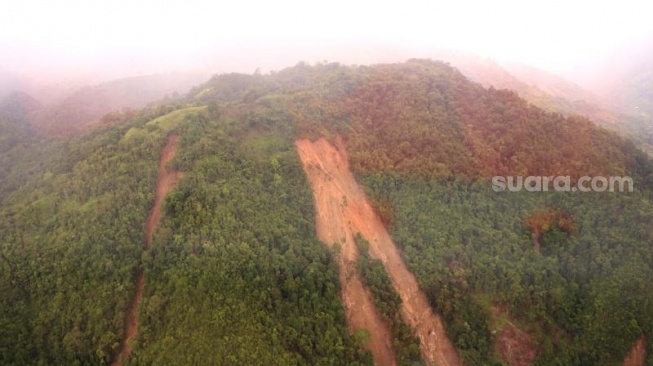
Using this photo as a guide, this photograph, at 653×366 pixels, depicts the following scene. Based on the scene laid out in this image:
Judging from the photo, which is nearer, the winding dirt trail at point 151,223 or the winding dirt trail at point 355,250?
the winding dirt trail at point 151,223

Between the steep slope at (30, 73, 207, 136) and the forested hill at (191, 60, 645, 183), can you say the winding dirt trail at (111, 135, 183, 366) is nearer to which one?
the forested hill at (191, 60, 645, 183)

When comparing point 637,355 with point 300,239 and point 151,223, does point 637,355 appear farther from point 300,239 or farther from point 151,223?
point 151,223

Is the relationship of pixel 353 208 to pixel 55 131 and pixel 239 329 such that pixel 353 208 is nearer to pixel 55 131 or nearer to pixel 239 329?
pixel 239 329

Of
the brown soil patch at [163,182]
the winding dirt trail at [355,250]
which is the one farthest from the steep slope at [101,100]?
the winding dirt trail at [355,250]

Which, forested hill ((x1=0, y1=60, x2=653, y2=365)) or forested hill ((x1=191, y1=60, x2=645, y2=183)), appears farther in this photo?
forested hill ((x1=191, y1=60, x2=645, y2=183))

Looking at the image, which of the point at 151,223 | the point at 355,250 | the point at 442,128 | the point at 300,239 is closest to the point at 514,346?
the point at 355,250

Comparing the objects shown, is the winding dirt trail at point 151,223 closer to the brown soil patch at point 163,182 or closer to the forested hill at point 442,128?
the brown soil patch at point 163,182

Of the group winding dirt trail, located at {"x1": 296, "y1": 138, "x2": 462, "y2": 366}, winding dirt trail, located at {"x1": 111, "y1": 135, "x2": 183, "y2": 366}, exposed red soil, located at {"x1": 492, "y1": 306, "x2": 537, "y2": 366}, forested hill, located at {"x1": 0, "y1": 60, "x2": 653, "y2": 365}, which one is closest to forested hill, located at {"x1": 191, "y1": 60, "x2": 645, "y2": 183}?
forested hill, located at {"x1": 0, "y1": 60, "x2": 653, "y2": 365}
